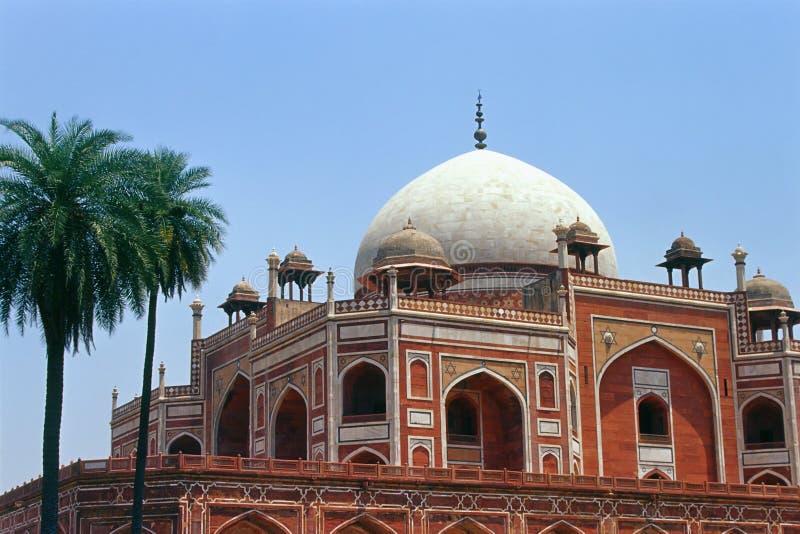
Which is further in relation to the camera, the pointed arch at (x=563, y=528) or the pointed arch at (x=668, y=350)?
the pointed arch at (x=668, y=350)

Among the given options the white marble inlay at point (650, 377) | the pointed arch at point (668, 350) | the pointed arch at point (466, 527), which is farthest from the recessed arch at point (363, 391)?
the white marble inlay at point (650, 377)

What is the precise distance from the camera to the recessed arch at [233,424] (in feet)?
161

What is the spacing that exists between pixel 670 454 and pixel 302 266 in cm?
1346

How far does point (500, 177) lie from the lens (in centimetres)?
5044

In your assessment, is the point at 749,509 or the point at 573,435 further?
the point at 573,435

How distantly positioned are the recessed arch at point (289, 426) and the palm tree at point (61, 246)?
1437 centimetres

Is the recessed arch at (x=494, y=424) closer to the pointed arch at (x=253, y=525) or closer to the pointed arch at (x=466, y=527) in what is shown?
the pointed arch at (x=466, y=527)

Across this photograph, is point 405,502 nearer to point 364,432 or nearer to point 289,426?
point 364,432

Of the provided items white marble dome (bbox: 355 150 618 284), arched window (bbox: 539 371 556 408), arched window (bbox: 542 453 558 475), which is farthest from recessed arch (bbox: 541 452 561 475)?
white marble dome (bbox: 355 150 618 284)

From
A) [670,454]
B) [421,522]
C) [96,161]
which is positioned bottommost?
[421,522]

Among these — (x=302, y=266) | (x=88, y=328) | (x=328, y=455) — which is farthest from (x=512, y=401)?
(x=88, y=328)

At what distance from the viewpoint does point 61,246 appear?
95.9ft

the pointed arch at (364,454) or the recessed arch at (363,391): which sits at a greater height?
the recessed arch at (363,391)

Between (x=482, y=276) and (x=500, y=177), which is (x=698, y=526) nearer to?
(x=482, y=276)
